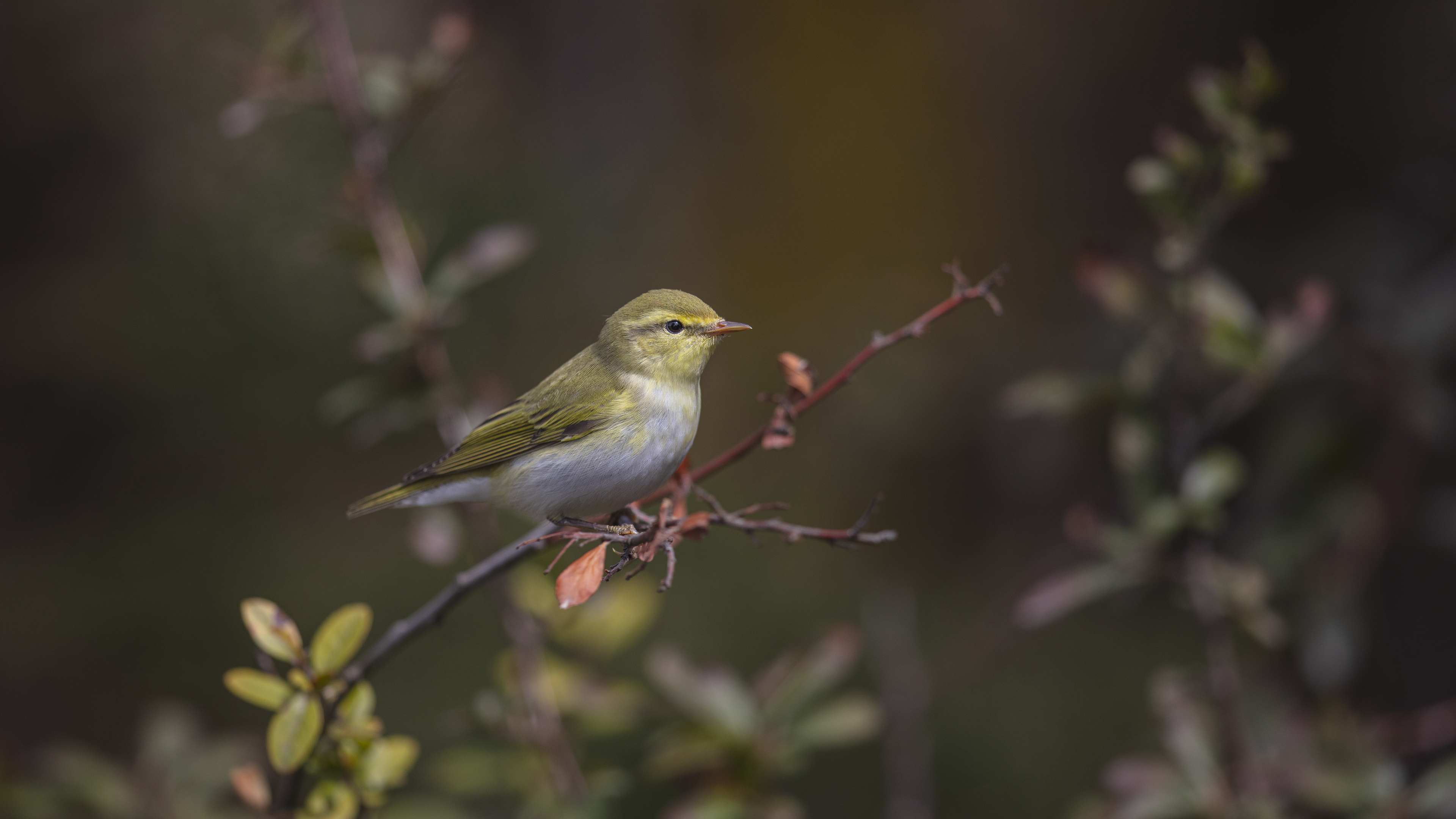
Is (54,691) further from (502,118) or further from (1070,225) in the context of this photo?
(1070,225)

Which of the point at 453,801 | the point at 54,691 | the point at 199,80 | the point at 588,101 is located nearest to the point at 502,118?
the point at 199,80

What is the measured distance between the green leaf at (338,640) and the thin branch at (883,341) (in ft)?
1.13

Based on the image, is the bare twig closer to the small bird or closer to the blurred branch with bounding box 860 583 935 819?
the small bird

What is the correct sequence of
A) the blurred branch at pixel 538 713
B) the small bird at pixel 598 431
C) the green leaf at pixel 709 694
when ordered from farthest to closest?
the green leaf at pixel 709 694, the blurred branch at pixel 538 713, the small bird at pixel 598 431

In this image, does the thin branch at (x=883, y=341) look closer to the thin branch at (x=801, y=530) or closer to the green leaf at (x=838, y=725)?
the thin branch at (x=801, y=530)

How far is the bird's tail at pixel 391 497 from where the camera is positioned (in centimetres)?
133

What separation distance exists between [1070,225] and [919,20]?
6.03 feet

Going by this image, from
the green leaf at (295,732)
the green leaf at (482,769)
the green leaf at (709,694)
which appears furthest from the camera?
the green leaf at (482,769)

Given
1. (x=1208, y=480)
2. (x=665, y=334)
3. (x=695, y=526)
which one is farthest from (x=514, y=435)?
(x=1208, y=480)

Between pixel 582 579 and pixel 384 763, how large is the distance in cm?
54

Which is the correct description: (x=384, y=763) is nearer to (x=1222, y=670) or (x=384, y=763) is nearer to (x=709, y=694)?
(x=709, y=694)

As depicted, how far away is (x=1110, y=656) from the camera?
313 centimetres

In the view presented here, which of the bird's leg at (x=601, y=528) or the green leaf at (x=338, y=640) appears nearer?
the bird's leg at (x=601, y=528)

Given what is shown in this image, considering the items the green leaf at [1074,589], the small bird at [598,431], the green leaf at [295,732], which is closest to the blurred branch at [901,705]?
the green leaf at [1074,589]
